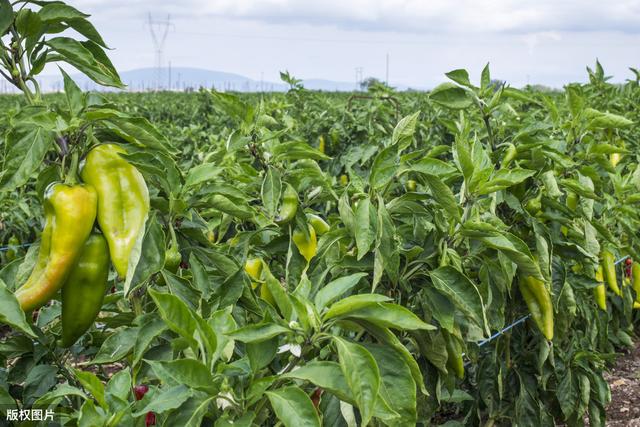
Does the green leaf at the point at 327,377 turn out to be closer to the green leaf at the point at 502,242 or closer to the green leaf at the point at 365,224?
the green leaf at the point at 365,224

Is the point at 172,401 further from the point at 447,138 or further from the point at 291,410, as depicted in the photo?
the point at 447,138

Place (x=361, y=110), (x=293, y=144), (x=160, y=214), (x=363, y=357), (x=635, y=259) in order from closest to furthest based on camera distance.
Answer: (x=363, y=357)
(x=160, y=214)
(x=293, y=144)
(x=635, y=259)
(x=361, y=110)

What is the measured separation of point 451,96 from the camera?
7.55ft

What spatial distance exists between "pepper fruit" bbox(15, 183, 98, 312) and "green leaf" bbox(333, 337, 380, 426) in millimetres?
503

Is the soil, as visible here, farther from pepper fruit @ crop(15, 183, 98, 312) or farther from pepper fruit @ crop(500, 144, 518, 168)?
pepper fruit @ crop(15, 183, 98, 312)

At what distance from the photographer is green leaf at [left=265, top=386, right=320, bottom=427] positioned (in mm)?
1131

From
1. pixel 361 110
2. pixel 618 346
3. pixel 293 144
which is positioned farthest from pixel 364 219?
pixel 361 110

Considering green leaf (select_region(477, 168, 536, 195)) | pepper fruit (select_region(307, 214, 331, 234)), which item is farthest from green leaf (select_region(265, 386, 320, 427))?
pepper fruit (select_region(307, 214, 331, 234))

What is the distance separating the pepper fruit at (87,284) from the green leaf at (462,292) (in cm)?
79

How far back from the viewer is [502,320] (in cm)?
216

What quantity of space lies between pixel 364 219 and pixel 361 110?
4.25 meters

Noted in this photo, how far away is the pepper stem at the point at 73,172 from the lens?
51.3 inches

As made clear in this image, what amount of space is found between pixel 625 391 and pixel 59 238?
3693 millimetres

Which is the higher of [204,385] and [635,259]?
[204,385]
